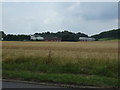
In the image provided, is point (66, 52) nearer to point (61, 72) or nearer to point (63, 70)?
point (63, 70)

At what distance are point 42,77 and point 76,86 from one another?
1948 mm

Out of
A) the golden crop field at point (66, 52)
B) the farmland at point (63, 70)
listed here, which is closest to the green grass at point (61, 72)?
the farmland at point (63, 70)

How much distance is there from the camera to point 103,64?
11406mm

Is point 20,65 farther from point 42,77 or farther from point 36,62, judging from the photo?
point 42,77

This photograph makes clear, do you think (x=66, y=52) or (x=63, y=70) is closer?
(x=63, y=70)

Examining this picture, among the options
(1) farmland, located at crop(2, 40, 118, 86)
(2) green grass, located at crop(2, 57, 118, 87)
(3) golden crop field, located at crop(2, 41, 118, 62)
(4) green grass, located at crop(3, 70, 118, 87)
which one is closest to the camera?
(4) green grass, located at crop(3, 70, 118, 87)

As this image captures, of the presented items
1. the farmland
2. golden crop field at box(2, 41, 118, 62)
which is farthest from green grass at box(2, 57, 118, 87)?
golden crop field at box(2, 41, 118, 62)

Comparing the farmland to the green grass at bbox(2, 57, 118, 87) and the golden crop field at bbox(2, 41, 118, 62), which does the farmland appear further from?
the golden crop field at bbox(2, 41, 118, 62)

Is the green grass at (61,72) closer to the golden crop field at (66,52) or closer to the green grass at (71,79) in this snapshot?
the green grass at (71,79)

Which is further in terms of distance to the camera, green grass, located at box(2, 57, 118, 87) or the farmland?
the farmland

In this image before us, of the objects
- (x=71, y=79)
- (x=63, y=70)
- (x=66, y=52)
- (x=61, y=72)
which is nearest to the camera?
(x=71, y=79)

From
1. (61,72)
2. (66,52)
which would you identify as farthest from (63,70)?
(66,52)

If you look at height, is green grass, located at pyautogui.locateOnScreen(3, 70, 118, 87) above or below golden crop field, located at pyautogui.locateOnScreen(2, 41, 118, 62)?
below

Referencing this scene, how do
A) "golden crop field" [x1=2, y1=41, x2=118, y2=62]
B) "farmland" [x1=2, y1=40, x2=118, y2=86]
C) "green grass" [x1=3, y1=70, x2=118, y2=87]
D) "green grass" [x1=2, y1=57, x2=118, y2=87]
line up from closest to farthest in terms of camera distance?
1. "green grass" [x1=3, y1=70, x2=118, y2=87]
2. "green grass" [x1=2, y1=57, x2=118, y2=87]
3. "farmland" [x1=2, y1=40, x2=118, y2=86]
4. "golden crop field" [x1=2, y1=41, x2=118, y2=62]
